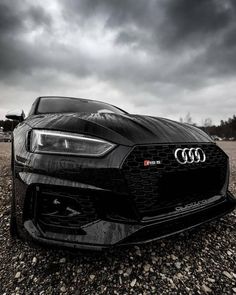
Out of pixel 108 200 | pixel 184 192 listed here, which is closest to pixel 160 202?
pixel 184 192

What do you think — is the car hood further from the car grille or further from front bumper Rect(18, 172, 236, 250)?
front bumper Rect(18, 172, 236, 250)

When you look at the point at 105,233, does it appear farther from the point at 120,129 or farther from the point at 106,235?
the point at 120,129

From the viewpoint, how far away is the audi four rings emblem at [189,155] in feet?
4.88

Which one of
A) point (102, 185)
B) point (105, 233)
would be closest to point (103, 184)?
point (102, 185)

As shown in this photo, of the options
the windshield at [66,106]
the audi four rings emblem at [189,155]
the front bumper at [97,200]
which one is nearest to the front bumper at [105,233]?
the front bumper at [97,200]

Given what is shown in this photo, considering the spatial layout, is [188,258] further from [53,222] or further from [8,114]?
[8,114]

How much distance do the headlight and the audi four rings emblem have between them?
1.59ft

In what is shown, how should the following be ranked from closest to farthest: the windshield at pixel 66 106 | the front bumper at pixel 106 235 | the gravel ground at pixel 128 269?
the front bumper at pixel 106 235 < the gravel ground at pixel 128 269 < the windshield at pixel 66 106

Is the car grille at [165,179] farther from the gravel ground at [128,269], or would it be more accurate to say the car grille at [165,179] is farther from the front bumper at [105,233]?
the gravel ground at [128,269]

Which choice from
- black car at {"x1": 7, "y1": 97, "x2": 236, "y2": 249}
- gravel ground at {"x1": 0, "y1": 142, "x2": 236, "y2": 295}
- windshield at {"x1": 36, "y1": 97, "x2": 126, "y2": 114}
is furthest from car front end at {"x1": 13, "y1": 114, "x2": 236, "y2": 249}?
windshield at {"x1": 36, "y1": 97, "x2": 126, "y2": 114}

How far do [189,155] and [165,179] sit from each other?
0.28 m

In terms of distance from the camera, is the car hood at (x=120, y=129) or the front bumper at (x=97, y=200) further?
the car hood at (x=120, y=129)

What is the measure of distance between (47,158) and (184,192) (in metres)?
0.98

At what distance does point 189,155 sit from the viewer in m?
1.54
